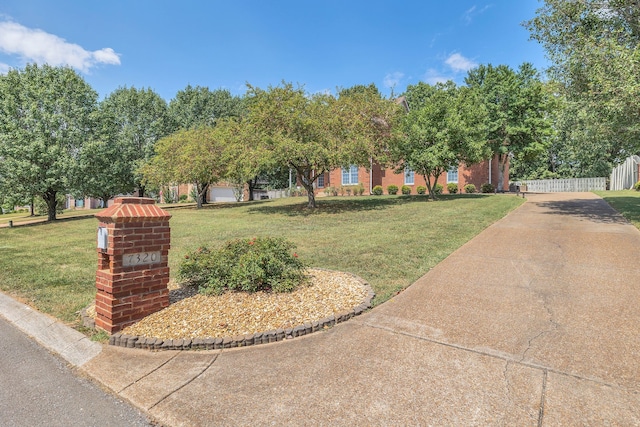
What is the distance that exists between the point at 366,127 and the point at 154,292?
14.8 m

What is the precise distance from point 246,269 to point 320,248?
3.92m

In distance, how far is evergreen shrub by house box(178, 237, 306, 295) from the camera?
493cm

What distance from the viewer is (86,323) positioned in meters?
4.28

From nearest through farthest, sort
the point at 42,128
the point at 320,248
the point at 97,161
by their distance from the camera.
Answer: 1. the point at 320,248
2. the point at 42,128
3. the point at 97,161

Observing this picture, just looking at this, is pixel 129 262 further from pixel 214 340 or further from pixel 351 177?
pixel 351 177

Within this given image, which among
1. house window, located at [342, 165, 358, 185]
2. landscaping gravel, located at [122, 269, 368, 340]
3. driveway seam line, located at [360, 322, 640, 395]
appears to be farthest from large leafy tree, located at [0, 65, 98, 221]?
driveway seam line, located at [360, 322, 640, 395]

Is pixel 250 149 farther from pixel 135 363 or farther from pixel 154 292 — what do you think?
pixel 135 363

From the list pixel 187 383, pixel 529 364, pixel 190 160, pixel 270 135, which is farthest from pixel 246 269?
pixel 190 160

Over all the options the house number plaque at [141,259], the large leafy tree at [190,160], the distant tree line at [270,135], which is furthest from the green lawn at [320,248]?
the large leafy tree at [190,160]

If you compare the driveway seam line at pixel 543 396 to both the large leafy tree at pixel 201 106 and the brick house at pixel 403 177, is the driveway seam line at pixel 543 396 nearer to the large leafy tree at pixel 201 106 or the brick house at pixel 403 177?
the brick house at pixel 403 177

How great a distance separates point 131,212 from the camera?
3926mm

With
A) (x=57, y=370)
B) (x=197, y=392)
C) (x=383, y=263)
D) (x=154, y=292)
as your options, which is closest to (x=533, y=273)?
(x=383, y=263)

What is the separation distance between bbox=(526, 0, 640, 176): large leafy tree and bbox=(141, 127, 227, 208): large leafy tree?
17562mm

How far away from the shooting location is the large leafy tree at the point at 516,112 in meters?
26.2
